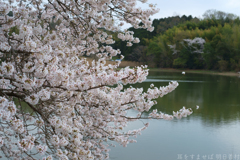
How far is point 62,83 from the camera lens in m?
1.83

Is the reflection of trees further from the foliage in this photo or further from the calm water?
the foliage

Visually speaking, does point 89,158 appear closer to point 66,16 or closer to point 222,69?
point 66,16

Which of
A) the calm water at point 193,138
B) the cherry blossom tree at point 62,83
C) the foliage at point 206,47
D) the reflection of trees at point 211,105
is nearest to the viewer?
the cherry blossom tree at point 62,83

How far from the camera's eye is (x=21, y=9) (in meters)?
2.17

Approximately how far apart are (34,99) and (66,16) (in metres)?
1.65

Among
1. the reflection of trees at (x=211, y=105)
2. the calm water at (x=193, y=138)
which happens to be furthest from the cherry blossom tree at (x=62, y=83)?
the reflection of trees at (x=211, y=105)

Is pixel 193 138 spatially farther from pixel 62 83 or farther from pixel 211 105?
pixel 62 83

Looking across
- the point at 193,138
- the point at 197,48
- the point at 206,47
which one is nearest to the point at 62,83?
the point at 193,138

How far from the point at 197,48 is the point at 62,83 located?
28.2 meters

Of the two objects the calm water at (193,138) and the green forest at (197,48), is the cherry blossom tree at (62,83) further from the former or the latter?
the green forest at (197,48)

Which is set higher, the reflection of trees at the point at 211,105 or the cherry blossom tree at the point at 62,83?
the cherry blossom tree at the point at 62,83

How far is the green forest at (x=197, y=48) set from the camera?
2495 centimetres

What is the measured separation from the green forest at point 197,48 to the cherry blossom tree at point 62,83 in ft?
74.6

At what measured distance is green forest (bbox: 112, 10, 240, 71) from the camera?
2495 centimetres
